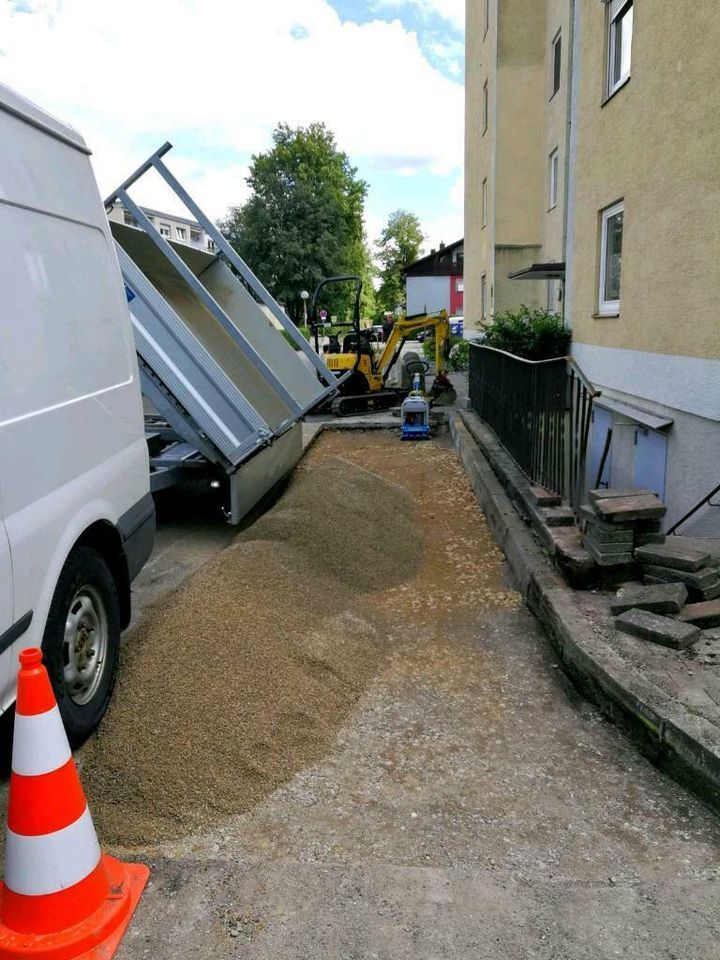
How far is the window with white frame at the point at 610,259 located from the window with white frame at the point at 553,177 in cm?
791

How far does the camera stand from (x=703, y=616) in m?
3.69

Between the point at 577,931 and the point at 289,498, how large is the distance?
5.03m

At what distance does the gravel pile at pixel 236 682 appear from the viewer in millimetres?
2745

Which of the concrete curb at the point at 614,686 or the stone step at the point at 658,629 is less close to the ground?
the stone step at the point at 658,629

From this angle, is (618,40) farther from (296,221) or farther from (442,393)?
(296,221)

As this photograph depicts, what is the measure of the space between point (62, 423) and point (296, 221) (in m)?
52.2

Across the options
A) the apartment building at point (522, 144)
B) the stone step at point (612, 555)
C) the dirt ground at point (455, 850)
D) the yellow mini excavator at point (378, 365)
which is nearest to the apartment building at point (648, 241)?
the stone step at point (612, 555)

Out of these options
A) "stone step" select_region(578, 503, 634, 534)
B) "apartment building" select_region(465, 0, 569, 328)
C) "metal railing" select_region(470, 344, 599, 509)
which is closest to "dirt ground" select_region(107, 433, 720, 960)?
"stone step" select_region(578, 503, 634, 534)

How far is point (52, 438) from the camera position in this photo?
9.14 ft

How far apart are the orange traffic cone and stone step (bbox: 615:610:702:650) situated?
260 cm

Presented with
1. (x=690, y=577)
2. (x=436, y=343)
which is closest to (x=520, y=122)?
(x=436, y=343)

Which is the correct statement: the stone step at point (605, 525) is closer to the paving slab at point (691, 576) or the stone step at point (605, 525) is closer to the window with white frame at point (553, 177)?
the paving slab at point (691, 576)

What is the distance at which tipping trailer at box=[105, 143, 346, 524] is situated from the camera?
554 centimetres

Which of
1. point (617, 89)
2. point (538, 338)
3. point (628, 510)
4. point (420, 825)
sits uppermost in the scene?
point (617, 89)
